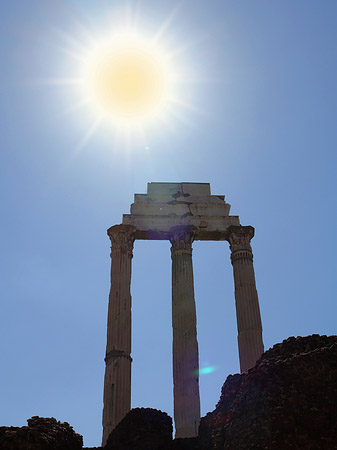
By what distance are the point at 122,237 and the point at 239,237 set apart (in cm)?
561

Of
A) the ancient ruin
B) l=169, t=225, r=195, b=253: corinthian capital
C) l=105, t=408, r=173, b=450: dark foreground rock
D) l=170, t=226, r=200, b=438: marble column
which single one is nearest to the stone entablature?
the ancient ruin

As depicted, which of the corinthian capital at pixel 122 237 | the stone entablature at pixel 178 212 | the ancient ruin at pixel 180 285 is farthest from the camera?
the stone entablature at pixel 178 212

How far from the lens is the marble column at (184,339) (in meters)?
21.9

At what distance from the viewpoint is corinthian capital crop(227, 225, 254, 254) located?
2658 centimetres

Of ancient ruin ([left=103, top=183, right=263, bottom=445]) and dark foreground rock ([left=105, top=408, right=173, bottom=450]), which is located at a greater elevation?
ancient ruin ([left=103, top=183, right=263, bottom=445])

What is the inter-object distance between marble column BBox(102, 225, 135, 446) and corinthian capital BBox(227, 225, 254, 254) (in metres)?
4.71

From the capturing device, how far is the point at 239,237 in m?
26.7

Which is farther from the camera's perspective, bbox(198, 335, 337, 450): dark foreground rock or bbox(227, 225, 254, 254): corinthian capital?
bbox(227, 225, 254, 254): corinthian capital

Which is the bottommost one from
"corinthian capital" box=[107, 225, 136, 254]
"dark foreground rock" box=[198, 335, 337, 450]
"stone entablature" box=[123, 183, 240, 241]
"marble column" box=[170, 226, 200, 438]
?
"dark foreground rock" box=[198, 335, 337, 450]

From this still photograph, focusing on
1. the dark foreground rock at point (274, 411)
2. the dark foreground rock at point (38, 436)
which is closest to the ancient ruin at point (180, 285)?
the dark foreground rock at point (38, 436)

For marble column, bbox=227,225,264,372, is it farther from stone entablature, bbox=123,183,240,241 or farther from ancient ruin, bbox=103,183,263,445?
stone entablature, bbox=123,183,240,241

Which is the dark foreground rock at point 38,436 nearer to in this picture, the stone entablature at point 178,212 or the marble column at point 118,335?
the marble column at point 118,335

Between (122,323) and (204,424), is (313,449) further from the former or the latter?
(122,323)

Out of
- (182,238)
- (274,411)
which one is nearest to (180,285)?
(182,238)
